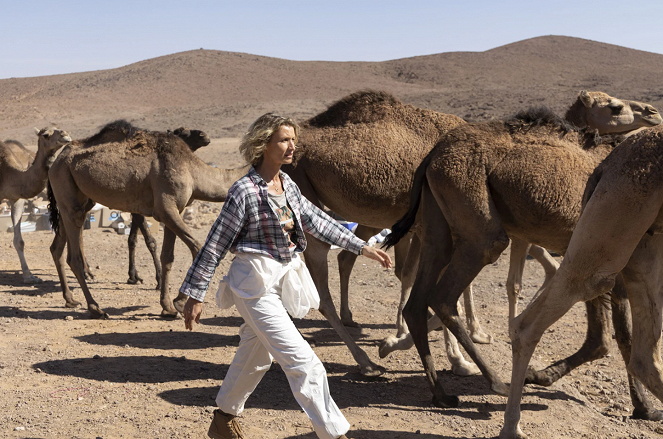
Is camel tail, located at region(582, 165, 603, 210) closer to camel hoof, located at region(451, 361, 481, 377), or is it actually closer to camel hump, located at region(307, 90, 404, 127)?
camel hoof, located at region(451, 361, 481, 377)

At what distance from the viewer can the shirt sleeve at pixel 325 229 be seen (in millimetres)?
4475

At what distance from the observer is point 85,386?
580 centimetres

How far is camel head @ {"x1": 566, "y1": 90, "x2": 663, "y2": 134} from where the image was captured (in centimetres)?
672

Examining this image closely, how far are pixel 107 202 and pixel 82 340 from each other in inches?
90.8

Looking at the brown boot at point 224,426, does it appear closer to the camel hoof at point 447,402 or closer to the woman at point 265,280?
the woman at point 265,280

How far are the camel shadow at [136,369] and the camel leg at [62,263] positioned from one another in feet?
8.91

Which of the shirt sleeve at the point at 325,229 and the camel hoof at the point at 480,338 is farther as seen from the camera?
the camel hoof at the point at 480,338

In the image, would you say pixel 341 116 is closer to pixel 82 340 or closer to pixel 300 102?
pixel 82 340

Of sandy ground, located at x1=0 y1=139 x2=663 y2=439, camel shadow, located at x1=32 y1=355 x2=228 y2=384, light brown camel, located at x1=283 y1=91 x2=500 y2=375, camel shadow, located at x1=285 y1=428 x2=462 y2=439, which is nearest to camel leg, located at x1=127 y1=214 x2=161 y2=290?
sandy ground, located at x1=0 y1=139 x2=663 y2=439

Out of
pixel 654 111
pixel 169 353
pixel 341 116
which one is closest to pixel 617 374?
pixel 654 111

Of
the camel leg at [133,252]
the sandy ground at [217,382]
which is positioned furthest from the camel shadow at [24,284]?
the camel leg at [133,252]

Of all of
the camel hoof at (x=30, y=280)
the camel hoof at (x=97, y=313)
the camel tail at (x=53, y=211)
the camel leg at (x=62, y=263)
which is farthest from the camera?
the camel hoof at (x=30, y=280)

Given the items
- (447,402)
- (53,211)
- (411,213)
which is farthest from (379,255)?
(53,211)

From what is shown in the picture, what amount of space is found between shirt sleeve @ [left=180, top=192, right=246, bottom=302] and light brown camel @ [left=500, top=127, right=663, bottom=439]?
2014 millimetres
